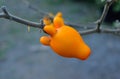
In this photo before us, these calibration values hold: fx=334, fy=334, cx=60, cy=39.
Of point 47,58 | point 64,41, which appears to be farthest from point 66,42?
point 47,58

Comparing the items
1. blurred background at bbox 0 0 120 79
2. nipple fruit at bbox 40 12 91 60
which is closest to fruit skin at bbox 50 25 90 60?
nipple fruit at bbox 40 12 91 60

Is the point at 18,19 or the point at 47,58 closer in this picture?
the point at 18,19

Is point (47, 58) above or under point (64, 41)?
under

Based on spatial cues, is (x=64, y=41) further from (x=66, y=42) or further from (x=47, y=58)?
(x=47, y=58)

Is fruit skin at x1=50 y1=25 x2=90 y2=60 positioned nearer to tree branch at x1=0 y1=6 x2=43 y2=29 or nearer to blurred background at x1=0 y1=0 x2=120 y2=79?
tree branch at x1=0 y1=6 x2=43 y2=29

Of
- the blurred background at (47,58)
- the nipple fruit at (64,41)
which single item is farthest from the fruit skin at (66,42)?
the blurred background at (47,58)

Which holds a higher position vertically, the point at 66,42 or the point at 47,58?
the point at 66,42

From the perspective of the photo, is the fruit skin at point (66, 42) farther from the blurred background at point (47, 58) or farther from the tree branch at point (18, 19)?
the blurred background at point (47, 58)

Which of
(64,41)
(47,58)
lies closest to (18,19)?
(64,41)

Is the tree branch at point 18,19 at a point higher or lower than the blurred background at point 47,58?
higher
